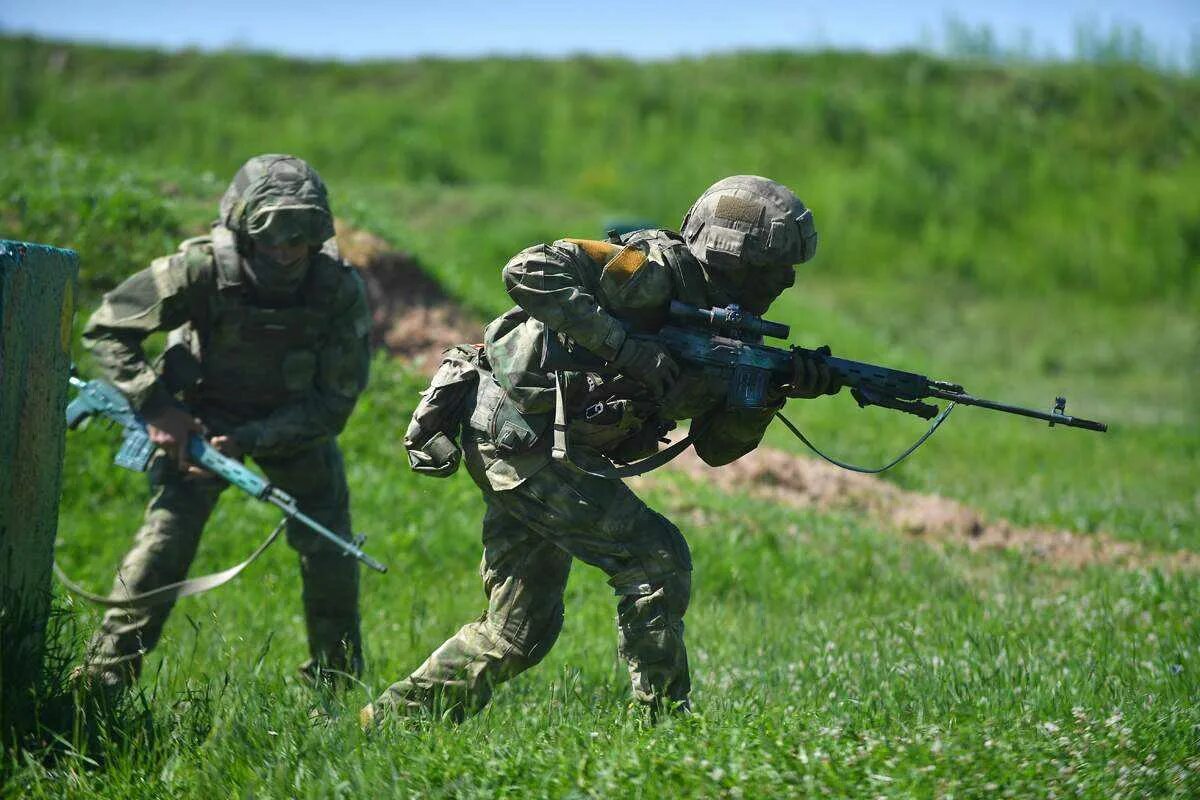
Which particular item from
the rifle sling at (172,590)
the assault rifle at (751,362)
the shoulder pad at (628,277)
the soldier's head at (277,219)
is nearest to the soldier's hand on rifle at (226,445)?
the rifle sling at (172,590)

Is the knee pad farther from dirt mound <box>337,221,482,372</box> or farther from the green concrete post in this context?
dirt mound <box>337,221,482,372</box>

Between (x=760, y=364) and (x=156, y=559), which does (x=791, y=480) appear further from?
(x=760, y=364)

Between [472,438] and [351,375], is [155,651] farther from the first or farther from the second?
[472,438]

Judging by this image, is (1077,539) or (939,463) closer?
(1077,539)

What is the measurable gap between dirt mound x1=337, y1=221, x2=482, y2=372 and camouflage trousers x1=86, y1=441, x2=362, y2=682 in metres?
4.97

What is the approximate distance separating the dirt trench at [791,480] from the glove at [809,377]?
5.22 m

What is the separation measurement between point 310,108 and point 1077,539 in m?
18.3

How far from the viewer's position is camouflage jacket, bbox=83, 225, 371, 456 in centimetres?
578

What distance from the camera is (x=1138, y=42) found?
114 feet

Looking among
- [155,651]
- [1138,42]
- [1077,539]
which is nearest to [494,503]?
[155,651]

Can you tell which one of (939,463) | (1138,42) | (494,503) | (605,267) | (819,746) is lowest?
(939,463)

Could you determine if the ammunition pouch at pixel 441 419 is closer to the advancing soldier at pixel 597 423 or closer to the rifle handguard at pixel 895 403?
the advancing soldier at pixel 597 423

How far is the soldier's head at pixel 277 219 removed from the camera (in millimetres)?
5684

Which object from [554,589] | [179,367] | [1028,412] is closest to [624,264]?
[554,589]
